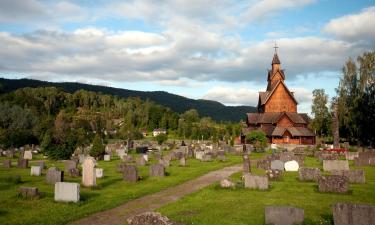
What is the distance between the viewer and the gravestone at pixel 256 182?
59.6 feet

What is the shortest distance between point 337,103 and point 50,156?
1697 inches

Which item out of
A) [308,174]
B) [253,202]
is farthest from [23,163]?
[308,174]

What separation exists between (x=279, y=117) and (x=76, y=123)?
41.7 meters

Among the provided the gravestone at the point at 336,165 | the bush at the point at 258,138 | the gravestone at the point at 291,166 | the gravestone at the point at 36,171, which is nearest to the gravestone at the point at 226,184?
the gravestone at the point at 291,166

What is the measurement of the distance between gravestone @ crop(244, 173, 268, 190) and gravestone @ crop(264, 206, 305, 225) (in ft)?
22.3

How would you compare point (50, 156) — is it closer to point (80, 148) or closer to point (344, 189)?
point (80, 148)

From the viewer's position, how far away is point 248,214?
13.0 meters

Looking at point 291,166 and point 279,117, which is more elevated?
point 279,117

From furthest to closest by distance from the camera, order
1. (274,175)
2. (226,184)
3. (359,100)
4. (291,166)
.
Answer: (359,100)
(291,166)
(274,175)
(226,184)

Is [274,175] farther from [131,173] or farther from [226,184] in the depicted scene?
[131,173]

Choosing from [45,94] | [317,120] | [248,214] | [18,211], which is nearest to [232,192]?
[248,214]

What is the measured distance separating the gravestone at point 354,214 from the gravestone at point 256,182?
7.72 meters

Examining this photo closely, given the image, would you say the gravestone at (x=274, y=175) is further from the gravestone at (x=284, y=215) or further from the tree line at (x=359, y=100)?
the tree line at (x=359, y=100)

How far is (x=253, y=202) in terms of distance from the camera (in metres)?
15.1
